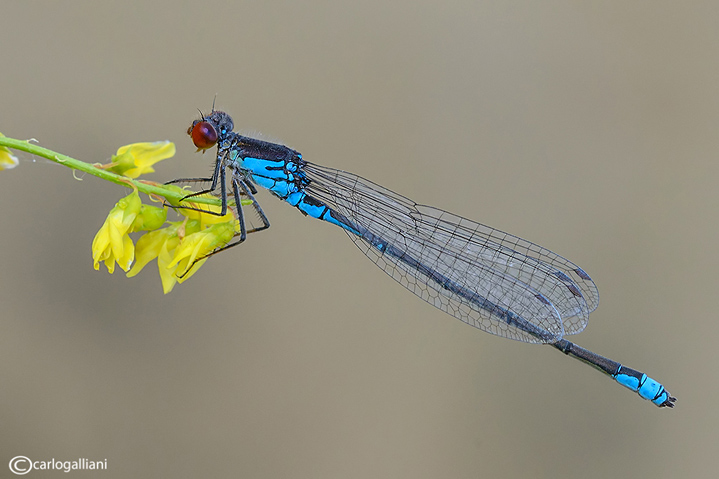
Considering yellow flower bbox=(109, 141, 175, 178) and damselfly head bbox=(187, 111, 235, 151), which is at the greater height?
damselfly head bbox=(187, 111, 235, 151)

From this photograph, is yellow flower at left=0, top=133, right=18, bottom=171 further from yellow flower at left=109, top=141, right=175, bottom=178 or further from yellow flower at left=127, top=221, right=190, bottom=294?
yellow flower at left=127, top=221, right=190, bottom=294

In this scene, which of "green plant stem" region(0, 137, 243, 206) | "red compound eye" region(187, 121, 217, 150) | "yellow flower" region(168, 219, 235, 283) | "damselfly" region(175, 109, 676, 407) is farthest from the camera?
"damselfly" region(175, 109, 676, 407)

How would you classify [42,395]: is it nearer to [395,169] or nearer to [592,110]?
[395,169]

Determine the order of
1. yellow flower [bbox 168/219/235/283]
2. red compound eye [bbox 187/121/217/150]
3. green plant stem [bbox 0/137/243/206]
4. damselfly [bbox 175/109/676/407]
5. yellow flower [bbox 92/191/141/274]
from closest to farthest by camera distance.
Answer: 1. green plant stem [bbox 0/137/243/206]
2. yellow flower [bbox 92/191/141/274]
3. yellow flower [bbox 168/219/235/283]
4. red compound eye [bbox 187/121/217/150]
5. damselfly [bbox 175/109/676/407]

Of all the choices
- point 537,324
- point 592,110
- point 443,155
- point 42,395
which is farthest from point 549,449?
point 42,395

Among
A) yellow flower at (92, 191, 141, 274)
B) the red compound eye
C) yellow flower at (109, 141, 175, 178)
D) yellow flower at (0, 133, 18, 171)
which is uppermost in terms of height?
the red compound eye

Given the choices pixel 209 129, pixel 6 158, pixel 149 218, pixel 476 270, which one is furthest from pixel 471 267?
pixel 6 158

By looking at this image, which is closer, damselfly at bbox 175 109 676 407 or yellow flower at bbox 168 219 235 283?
yellow flower at bbox 168 219 235 283

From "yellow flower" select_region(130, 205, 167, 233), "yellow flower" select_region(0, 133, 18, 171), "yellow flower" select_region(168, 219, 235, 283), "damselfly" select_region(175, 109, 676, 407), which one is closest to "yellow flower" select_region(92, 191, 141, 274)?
"yellow flower" select_region(130, 205, 167, 233)
